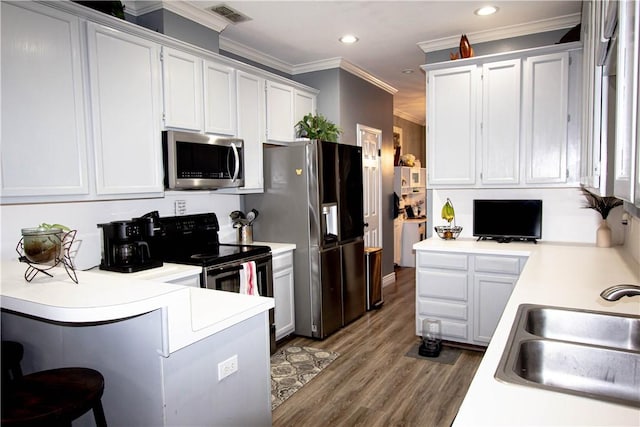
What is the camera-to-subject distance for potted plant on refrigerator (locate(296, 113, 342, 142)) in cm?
425

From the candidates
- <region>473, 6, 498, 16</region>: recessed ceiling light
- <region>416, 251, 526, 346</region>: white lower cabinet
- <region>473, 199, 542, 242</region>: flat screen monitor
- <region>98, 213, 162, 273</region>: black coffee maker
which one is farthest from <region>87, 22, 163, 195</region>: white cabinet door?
<region>473, 199, 542, 242</region>: flat screen monitor

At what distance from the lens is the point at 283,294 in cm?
380

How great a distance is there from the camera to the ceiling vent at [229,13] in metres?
3.27

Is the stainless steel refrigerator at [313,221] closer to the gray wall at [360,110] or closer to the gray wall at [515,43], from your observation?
the gray wall at [360,110]

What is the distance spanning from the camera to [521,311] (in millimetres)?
1682

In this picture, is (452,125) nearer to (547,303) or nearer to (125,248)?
(547,303)

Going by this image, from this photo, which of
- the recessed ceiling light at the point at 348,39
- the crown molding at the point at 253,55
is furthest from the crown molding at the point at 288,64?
the recessed ceiling light at the point at 348,39

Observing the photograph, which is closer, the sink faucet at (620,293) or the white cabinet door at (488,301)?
the sink faucet at (620,293)

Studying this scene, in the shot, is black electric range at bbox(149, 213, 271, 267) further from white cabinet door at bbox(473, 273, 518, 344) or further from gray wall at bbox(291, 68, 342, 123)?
gray wall at bbox(291, 68, 342, 123)

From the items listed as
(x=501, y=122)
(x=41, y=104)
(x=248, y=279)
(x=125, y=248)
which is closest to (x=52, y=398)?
(x=125, y=248)

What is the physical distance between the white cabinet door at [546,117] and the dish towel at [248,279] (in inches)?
95.6

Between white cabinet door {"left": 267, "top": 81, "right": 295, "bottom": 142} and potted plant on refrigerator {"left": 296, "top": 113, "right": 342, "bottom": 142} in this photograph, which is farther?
potted plant on refrigerator {"left": 296, "top": 113, "right": 342, "bottom": 142}

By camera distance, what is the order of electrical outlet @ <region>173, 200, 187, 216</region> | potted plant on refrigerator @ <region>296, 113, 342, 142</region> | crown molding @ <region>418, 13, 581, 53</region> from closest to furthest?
electrical outlet @ <region>173, 200, 187, 216</region>, crown molding @ <region>418, 13, 581, 53</region>, potted plant on refrigerator @ <region>296, 113, 342, 142</region>

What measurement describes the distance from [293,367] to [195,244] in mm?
1272
